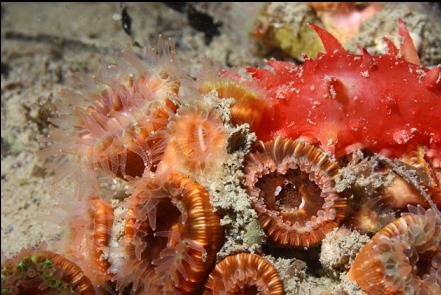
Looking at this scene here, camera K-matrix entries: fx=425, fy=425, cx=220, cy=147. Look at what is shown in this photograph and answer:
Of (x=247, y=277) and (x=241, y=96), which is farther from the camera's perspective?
(x=241, y=96)

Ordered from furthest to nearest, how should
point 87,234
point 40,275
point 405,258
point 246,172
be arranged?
point 87,234 < point 246,172 < point 40,275 < point 405,258

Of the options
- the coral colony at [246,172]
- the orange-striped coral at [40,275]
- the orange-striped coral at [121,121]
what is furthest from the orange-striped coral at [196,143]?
the orange-striped coral at [40,275]

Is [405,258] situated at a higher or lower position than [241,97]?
lower

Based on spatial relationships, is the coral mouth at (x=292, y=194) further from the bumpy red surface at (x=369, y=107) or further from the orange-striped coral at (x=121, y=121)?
the orange-striped coral at (x=121, y=121)

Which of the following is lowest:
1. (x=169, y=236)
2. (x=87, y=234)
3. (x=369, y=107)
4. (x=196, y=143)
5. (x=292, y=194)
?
Result: (x=87, y=234)

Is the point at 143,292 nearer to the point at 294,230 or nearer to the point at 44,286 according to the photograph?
the point at 44,286

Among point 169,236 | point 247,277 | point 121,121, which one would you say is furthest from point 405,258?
point 121,121

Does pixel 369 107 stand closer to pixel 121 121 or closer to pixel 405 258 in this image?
pixel 405 258

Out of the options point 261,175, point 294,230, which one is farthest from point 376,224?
point 261,175
